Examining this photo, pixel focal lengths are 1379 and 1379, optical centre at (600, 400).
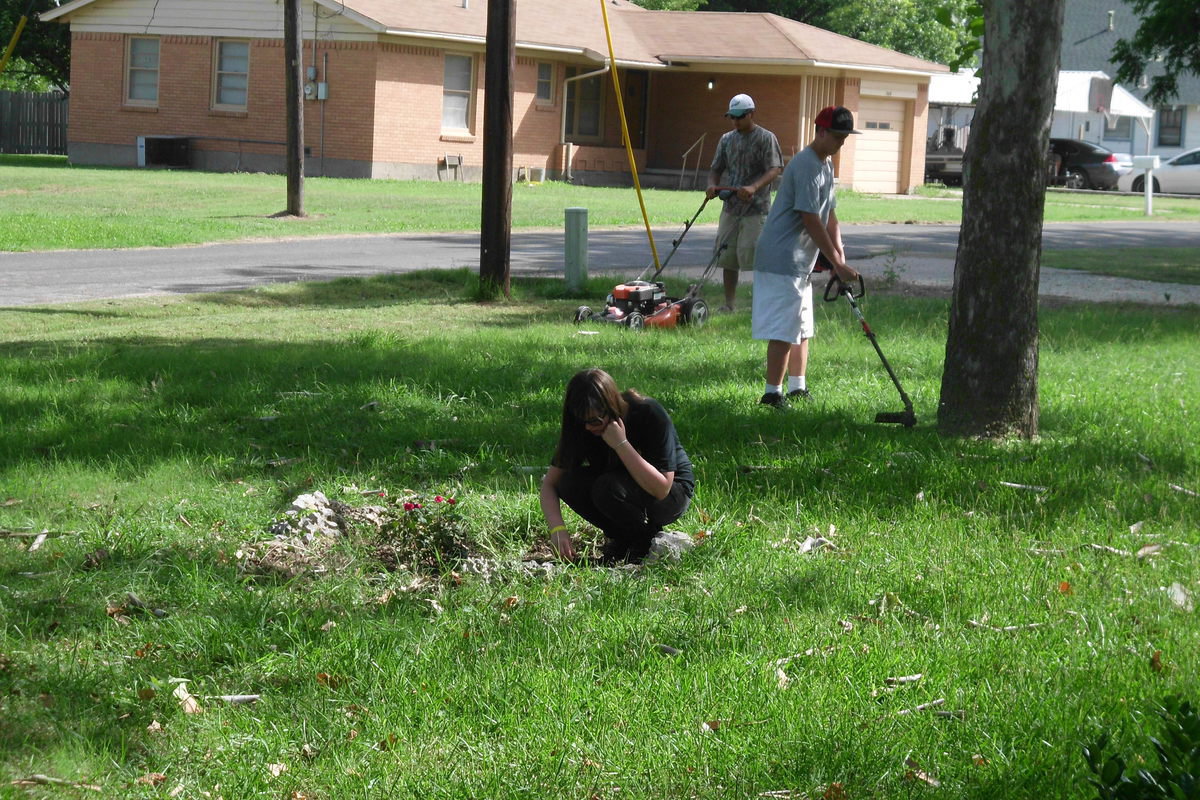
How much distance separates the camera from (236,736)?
148 inches

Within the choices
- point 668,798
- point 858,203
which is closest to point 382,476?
point 668,798

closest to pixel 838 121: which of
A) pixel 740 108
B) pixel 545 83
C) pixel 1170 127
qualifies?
pixel 740 108

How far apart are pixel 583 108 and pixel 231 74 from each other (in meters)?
9.24

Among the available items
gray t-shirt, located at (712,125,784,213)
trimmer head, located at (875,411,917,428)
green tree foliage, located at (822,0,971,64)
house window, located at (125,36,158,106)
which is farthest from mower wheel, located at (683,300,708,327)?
green tree foliage, located at (822,0,971,64)

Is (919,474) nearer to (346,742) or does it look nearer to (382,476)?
(382,476)

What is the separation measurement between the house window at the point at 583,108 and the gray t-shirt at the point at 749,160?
25699 mm

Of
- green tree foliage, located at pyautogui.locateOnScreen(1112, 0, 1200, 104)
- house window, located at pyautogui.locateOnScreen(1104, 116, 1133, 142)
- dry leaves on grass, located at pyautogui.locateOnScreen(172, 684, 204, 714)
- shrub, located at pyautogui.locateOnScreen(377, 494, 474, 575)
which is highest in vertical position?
house window, located at pyautogui.locateOnScreen(1104, 116, 1133, 142)

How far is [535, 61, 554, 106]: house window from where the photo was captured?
116 ft

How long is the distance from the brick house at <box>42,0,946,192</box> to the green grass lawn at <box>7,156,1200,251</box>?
1.72m

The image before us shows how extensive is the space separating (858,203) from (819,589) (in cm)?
2811

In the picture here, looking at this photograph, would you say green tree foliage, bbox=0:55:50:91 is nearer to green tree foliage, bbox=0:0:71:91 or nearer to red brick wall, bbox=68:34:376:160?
green tree foliage, bbox=0:0:71:91

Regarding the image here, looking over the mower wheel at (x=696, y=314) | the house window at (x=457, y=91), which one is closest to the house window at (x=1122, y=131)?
the house window at (x=457, y=91)

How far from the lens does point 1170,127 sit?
177 feet

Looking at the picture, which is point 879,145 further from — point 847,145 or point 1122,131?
point 1122,131
